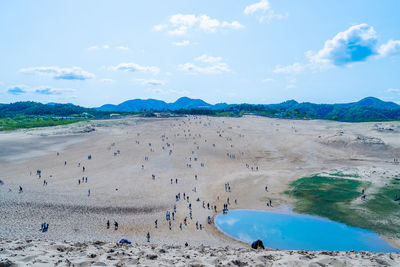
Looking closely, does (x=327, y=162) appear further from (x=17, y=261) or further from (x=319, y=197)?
(x=17, y=261)

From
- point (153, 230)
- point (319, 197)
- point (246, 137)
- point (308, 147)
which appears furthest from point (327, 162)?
point (153, 230)

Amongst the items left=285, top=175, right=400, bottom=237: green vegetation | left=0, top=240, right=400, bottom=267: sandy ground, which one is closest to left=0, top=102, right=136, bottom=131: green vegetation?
left=285, top=175, right=400, bottom=237: green vegetation

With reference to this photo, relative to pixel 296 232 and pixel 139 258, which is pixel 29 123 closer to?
pixel 296 232

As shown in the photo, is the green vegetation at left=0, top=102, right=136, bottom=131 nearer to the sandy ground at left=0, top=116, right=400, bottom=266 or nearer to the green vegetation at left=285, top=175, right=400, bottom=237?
the sandy ground at left=0, top=116, right=400, bottom=266

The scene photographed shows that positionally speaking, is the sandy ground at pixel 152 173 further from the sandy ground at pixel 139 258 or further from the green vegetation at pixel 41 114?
the green vegetation at pixel 41 114

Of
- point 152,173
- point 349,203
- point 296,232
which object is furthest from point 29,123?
point 349,203

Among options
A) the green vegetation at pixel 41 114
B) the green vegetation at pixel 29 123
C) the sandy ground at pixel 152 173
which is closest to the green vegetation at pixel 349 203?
the sandy ground at pixel 152 173
